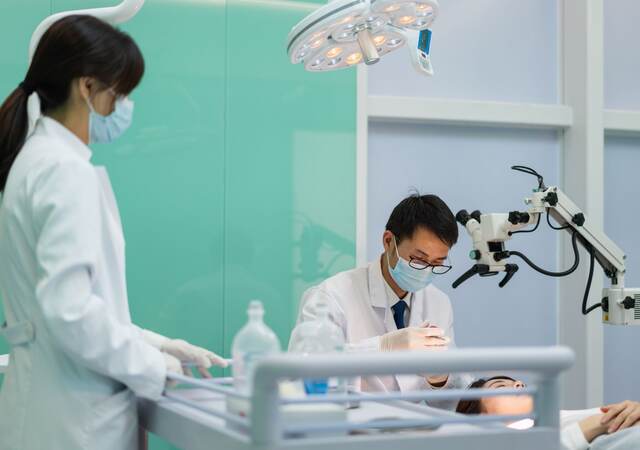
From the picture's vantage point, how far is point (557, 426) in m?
1.40

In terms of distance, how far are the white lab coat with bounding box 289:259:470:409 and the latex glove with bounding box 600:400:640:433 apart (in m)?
0.45

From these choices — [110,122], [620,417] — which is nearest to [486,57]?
[620,417]

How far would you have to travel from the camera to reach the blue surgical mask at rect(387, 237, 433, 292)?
2721mm

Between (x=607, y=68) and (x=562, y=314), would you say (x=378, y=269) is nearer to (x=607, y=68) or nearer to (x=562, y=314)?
(x=562, y=314)

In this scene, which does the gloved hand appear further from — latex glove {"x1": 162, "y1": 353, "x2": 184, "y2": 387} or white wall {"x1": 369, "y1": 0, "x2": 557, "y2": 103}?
white wall {"x1": 369, "y1": 0, "x2": 557, "y2": 103}

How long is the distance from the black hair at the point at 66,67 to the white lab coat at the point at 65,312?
0.06 meters

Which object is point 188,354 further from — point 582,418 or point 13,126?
point 582,418

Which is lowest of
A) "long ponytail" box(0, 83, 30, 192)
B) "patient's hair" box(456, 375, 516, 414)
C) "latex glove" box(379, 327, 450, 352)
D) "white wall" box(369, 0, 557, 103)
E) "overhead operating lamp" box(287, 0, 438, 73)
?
"patient's hair" box(456, 375, 516, 414)

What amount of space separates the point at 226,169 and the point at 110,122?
145 cm

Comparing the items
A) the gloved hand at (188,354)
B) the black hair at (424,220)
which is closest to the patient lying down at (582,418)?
the black hair at (424,220)

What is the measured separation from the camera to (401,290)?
2898mm

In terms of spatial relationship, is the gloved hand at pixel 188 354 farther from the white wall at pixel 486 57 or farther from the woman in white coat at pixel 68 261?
the white wall at pixel 486 57

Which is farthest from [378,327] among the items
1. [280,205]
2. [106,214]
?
[106,214]

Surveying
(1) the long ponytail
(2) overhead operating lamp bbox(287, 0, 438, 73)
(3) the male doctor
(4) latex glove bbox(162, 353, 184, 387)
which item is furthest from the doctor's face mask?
(1) the long ponytail
